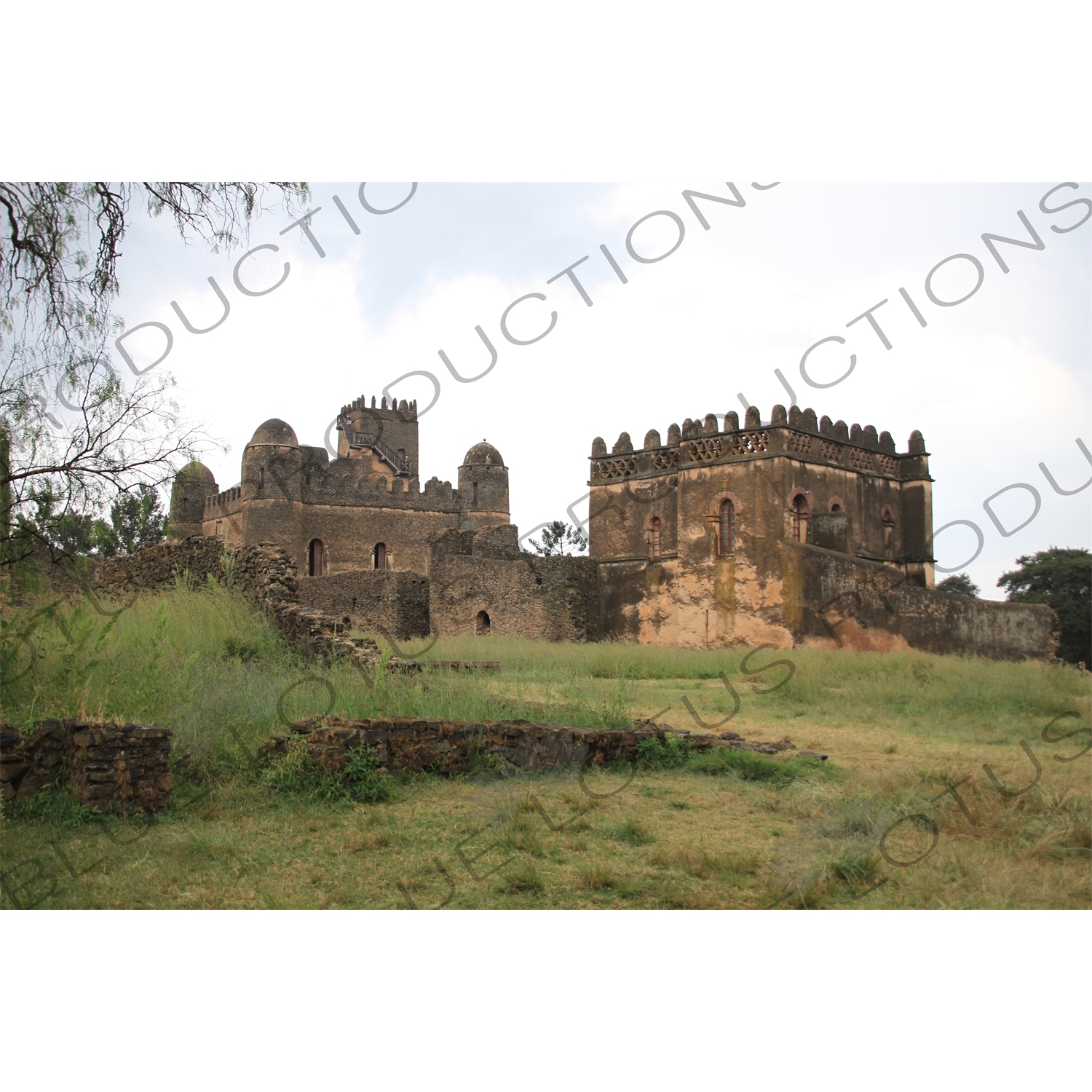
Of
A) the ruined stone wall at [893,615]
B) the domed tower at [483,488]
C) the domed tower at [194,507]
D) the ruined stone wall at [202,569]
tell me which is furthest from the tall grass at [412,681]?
the domed tower at [194,507]

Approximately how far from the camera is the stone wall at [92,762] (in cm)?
635

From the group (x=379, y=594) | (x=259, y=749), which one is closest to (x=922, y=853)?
(x=259, y=749)

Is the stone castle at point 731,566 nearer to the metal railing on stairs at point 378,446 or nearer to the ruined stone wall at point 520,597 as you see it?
the ruined stone wall at point 520,597

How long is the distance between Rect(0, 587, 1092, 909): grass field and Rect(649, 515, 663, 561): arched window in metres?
11.0

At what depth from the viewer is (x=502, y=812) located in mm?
6812

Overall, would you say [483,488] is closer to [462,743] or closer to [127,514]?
[462,743]

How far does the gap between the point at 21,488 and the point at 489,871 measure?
135 inches

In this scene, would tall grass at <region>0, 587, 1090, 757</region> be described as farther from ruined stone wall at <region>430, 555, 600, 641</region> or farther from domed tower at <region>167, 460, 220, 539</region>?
domed tower at <region>167, 460, 220, 539</region>

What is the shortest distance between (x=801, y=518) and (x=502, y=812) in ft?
50.2

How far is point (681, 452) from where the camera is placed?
22.0m

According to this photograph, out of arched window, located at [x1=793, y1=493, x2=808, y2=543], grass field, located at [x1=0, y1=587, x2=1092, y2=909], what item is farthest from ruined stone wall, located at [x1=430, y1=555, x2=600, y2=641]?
grass field, located at [x1=0, y1=587, x2=1092, y2=909]

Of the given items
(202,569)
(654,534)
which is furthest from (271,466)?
(202,569)

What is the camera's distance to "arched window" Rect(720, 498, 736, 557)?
2094cm

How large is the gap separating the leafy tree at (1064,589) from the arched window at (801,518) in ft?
34.5
